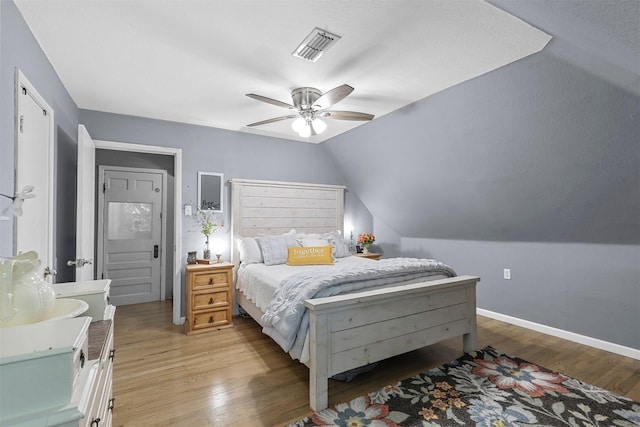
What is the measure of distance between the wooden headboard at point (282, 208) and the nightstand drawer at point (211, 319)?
0.68m

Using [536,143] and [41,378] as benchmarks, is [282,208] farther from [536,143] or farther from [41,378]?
[41,378]

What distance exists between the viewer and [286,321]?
222 cm

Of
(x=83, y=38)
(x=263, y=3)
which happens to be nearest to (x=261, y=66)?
(x=263, y=3)

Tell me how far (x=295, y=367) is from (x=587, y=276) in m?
3.03

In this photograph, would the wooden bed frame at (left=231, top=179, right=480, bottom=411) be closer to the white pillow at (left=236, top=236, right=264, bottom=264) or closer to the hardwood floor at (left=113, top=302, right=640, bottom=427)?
the hardwood floor at (left=113, top=302, right=640, bottom=427)

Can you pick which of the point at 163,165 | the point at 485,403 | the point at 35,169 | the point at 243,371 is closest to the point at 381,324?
the point at 485,403

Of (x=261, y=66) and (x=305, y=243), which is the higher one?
(x=261, y=66)

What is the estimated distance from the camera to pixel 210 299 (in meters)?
3.48

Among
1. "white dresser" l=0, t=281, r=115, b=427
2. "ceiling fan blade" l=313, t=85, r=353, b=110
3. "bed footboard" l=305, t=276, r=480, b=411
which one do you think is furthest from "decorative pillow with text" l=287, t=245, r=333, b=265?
"white dresser" l=0, t=281, r=115, b=427

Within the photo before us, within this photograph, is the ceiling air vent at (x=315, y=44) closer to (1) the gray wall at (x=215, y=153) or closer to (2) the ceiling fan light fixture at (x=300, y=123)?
(2) the ceiling fan light fixture at (x=300, y=123)

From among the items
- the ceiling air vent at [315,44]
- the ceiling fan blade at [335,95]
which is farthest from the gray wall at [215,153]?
the ceiling air vent at [315,44]

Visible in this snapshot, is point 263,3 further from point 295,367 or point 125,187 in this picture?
point 125,187

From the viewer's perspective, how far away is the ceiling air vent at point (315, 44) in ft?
6.31

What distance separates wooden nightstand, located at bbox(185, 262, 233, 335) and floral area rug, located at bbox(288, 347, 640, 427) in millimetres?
1893
